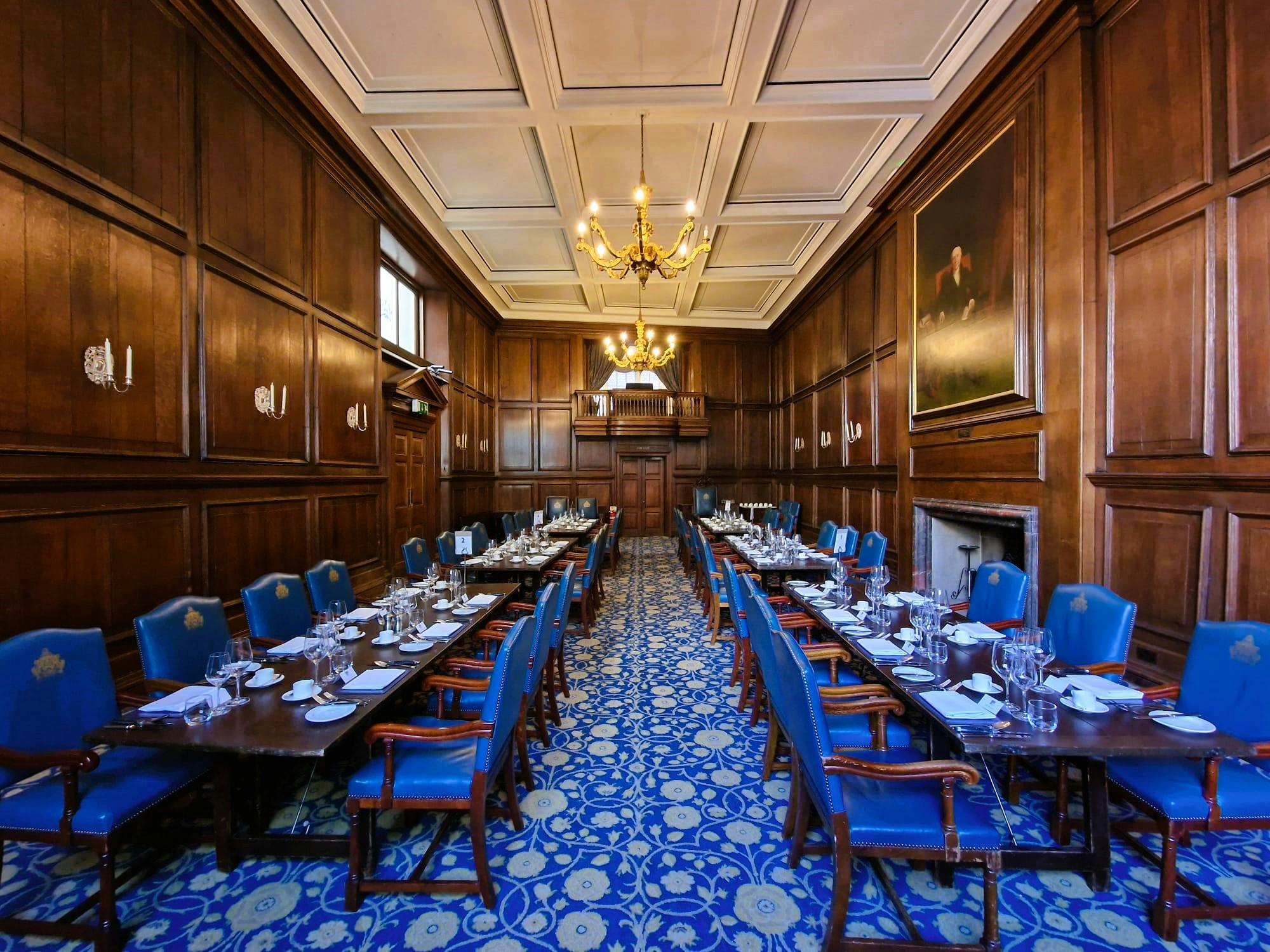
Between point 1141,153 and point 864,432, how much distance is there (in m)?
4.54

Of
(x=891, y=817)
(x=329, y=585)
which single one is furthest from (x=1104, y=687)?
(x=329, y=585)

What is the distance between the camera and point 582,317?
39.3 feet

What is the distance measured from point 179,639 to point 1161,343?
5.73 metres

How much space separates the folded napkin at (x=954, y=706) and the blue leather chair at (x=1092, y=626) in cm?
98

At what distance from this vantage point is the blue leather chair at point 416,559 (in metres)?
5.16

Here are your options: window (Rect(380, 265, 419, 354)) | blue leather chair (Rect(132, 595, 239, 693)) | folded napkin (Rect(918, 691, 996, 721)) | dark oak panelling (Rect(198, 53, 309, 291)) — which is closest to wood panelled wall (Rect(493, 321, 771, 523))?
window (Rect(380, 265, 419, 354))

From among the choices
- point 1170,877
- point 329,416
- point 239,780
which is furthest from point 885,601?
point 329,416

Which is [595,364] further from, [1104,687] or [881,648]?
[1104,687]

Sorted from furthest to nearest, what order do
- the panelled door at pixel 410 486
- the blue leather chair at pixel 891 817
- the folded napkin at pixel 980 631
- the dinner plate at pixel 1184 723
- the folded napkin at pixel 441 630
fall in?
the panelled door at pixel 410 486
the folded napkin at pixel 441 630
the folded napkin at pixel 980 631
the dinner plate at pixel 1184 723
the blue leather chair at pixel 891 817

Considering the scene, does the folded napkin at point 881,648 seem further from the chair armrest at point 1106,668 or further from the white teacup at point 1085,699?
the chair armrest at point 1106,668

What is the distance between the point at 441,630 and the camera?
3.04 metres

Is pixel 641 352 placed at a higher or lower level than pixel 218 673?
higher

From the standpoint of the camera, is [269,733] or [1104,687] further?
[1104,687]

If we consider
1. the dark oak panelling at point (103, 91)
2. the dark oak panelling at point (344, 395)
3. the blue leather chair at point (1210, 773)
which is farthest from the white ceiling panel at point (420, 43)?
the blue leather chair at point (1210, 773)
